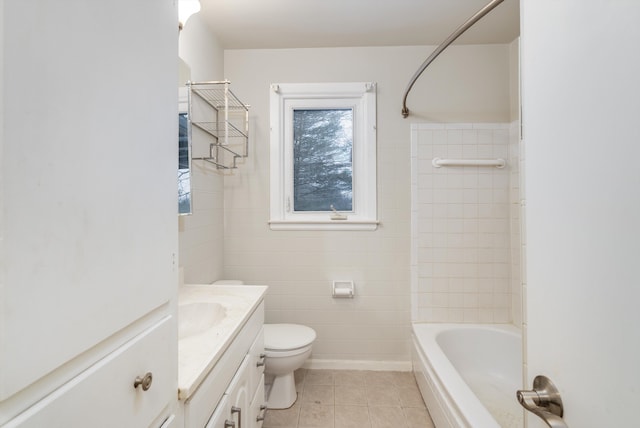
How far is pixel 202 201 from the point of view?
1.84 meters

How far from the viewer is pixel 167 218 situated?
0.58m

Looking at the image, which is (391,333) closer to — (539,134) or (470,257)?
(470,257)

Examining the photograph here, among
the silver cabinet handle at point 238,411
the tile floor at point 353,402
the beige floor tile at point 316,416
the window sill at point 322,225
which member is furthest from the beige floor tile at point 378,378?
the silver cabinet handle at point 238,411

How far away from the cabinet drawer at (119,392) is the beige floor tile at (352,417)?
1.39 meters

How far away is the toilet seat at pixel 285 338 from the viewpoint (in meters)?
1.69

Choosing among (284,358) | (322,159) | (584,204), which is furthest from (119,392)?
(322,159)

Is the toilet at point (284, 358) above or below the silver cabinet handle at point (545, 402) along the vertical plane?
below

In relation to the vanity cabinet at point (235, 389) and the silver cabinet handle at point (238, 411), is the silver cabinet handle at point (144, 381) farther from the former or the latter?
the silver cabinet handle at point (238, 411)

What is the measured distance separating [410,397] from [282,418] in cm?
84

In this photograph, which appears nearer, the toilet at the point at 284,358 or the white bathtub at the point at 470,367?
the white bathtub at the point at 470,367

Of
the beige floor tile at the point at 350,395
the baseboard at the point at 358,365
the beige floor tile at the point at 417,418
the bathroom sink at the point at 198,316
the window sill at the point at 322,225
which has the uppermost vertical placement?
the window sill at the point at 322,225

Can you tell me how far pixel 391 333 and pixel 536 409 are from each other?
5.83 feet

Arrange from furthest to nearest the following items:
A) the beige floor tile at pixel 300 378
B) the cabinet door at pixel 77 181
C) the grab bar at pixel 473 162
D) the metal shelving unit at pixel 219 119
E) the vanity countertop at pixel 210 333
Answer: the grab bar at pixel 473 162 < the beige floor tile at pixel 300 378 < the metal shelving unit at pixel 219 119 < the vanity countertop at pixel 210 333 < the cabinet door at pixel 77 181

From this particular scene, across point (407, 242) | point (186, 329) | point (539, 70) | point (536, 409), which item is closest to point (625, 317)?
point (536, 409)
